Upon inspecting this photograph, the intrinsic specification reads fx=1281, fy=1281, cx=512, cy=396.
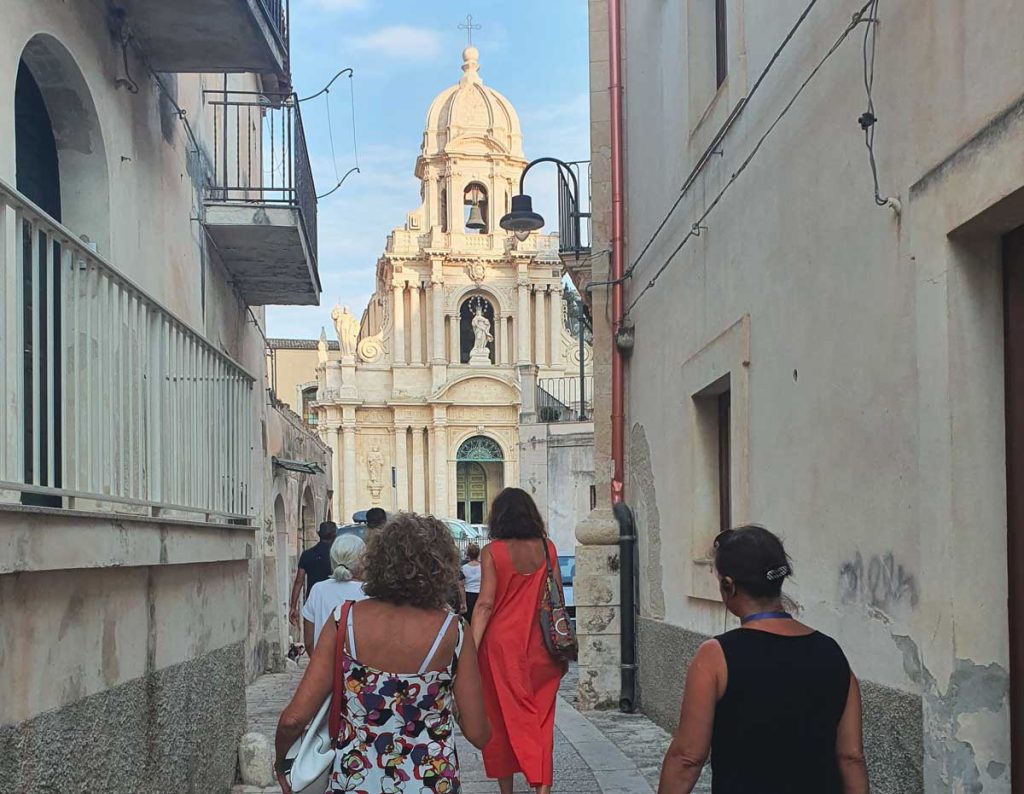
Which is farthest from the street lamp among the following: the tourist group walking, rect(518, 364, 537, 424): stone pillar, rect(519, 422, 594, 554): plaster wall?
rect(518, 364, 537, 424): stone pillar

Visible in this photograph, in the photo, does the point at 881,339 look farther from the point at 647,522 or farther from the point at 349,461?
the point at 349,461

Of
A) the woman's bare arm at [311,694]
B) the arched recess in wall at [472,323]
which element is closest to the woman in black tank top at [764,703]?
the woman's bare arm at [311,694]

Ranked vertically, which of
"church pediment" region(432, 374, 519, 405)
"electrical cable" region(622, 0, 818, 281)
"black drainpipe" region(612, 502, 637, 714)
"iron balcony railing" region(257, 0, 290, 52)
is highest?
"church pediment" region(432, 374, 519, 405)

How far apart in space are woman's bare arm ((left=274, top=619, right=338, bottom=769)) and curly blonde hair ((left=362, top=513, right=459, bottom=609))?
19cm

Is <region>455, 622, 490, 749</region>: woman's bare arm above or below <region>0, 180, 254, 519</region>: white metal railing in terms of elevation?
below

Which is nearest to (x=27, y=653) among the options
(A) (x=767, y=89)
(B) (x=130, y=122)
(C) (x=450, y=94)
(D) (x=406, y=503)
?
(A) (x=767, y=89)

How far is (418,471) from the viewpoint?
5841cm

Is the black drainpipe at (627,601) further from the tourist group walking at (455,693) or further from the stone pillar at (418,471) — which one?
the stone pillar at (418,471)

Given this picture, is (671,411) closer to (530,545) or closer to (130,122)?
(530,545)

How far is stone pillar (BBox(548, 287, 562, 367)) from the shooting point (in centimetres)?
5938

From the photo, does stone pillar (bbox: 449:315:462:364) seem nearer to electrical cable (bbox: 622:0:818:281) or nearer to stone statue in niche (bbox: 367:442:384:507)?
stone statue in niche (bbox: 367:442:384:507)

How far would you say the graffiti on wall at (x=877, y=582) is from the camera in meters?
4.61

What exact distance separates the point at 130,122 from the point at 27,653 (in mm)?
5134

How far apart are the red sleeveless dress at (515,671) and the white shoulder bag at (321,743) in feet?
9.48
